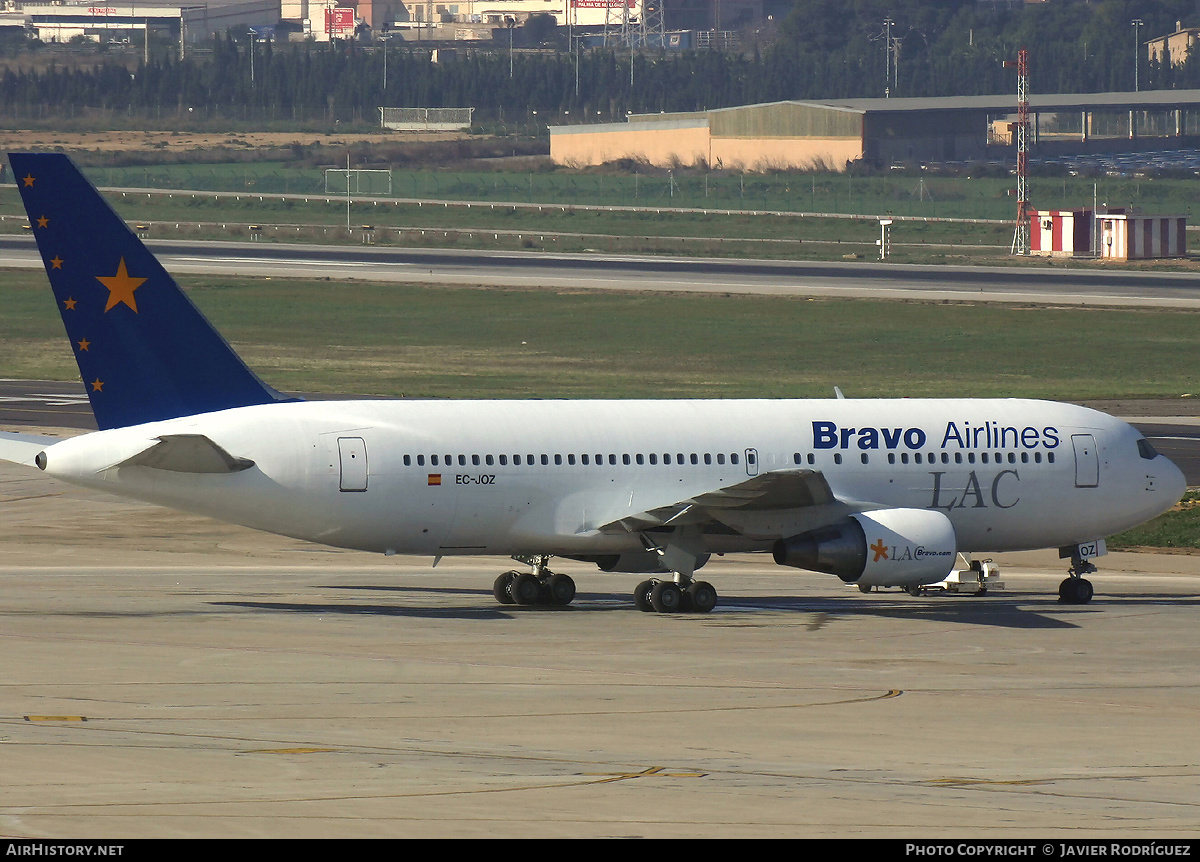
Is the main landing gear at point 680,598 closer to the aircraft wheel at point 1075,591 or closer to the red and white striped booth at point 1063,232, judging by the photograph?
the aircraft wheel at point 1075,591

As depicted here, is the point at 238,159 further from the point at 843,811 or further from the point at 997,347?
the point at 843,811

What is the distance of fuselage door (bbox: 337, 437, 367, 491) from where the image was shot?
37.8 m

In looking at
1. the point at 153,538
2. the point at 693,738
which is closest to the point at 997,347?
the point at 153,538

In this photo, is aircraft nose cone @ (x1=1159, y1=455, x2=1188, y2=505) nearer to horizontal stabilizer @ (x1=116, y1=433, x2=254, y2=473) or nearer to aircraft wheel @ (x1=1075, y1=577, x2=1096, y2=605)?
aircraft wheel @ (x1=1075, y1=577, x2=1096, y2=605)

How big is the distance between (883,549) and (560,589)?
7106mm

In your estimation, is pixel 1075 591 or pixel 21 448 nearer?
pixel 21 448

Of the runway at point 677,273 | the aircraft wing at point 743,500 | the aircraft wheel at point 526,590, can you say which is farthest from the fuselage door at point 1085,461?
the runway at point 677,273

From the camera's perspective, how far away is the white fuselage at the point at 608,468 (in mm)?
37469

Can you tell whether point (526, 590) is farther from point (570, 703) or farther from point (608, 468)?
point (570, 703)

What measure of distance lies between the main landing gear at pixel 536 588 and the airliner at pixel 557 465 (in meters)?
0.04

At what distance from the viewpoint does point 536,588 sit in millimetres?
41406

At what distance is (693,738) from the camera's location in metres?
26.0

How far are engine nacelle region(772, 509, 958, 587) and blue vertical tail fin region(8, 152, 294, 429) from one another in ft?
41.9

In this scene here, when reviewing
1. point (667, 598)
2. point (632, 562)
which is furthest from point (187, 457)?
point (667, 598)
